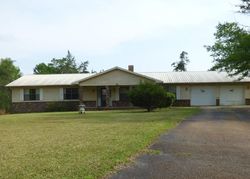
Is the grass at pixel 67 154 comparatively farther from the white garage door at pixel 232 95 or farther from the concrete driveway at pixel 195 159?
the white garage door at pixel 232 95

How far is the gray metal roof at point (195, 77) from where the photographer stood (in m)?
44.2

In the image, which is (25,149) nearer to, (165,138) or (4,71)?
(165,138)

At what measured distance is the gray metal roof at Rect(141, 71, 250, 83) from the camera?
44188 millimetres

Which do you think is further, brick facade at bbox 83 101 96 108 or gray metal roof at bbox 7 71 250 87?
gray metal roof at bbox 7 71 250 87

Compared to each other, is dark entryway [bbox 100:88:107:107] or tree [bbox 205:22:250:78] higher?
tree [bbox 205:22:250:78]

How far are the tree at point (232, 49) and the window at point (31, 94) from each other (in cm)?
1752

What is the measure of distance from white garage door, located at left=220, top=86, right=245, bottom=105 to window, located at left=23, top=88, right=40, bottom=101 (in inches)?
729

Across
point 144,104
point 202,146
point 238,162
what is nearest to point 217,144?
point 202,146

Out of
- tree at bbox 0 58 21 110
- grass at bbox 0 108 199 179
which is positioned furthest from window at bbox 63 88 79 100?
grass at bbox 0 108 199 179

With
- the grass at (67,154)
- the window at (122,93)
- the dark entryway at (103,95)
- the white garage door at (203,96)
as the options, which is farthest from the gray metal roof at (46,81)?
the grass at (67,154)

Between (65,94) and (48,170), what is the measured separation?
37.0 m

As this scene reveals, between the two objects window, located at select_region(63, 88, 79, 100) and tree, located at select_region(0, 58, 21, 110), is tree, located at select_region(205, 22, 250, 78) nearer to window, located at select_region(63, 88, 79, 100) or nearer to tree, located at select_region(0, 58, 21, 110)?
window, located at select_region(63, 88, 79, 100)

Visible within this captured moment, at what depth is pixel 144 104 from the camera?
34.1 m

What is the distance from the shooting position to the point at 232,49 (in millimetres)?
35844
